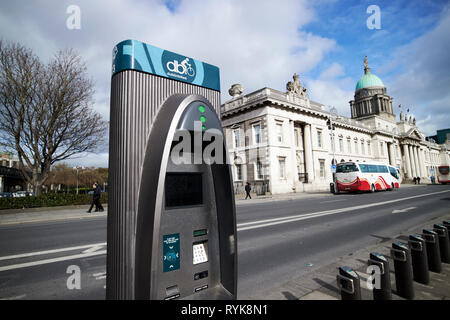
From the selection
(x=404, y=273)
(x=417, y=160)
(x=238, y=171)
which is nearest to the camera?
(x=404, y=273)

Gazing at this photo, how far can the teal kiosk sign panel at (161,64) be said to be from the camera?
5.61 ft

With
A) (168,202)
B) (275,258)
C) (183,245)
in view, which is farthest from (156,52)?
(275,258)

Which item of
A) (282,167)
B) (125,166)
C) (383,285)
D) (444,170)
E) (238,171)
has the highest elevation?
(282,167)

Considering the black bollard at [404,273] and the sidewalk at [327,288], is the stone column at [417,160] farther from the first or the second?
the black bollard at [404,273]

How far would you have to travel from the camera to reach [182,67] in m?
1.97

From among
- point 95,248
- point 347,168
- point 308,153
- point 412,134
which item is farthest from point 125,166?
point 412,134

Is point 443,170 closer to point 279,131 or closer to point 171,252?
point 279,131

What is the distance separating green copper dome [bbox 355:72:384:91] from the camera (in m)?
63.7

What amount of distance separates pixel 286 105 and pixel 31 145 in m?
26.3

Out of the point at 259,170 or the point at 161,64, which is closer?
the point at 161,64

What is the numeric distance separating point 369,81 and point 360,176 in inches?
2105

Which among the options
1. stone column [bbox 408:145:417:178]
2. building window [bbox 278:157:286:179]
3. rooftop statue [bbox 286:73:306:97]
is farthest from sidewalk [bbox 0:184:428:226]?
stone column [bbox 408:145:417:178]
